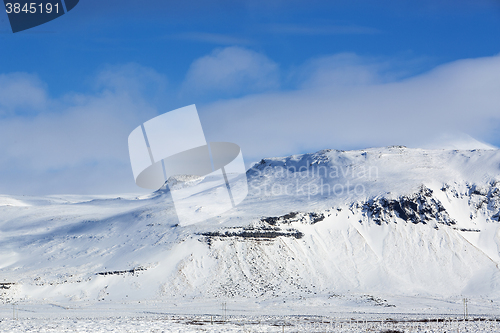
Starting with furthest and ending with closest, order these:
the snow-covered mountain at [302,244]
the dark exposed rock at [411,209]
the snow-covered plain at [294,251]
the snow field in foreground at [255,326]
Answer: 1. the dark exposed rock at [411,209]
2. the snow-covered mountain at [302,244]
3. the snow-covered plain at [294,251]
4. the snow field in foreground at [255,326]

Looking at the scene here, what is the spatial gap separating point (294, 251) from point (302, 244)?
2801mm

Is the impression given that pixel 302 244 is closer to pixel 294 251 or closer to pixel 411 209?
pixel 294 251

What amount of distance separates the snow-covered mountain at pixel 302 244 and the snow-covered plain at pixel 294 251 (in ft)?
0.81

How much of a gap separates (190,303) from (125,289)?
1155 cm

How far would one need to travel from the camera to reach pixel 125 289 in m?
70.8

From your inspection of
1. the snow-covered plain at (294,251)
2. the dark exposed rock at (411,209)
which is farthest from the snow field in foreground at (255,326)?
the dark exposed rock at (411,209)

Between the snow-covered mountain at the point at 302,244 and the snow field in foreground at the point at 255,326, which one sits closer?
the snow field in foreground at the point at 255,326

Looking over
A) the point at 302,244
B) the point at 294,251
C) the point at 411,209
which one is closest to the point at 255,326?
the point at 294,251

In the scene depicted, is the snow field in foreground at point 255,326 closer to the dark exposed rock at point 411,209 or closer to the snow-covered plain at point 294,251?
the snow-covered plain at point 294,251

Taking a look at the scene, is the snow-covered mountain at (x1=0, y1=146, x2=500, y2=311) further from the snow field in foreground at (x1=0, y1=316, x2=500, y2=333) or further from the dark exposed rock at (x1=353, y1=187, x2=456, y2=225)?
the snow field in foreground at (x1=0, y1=316, x2=500, y2=333)

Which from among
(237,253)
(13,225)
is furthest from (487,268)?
(13,225)

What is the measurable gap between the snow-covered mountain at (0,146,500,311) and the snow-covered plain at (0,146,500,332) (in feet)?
0.81

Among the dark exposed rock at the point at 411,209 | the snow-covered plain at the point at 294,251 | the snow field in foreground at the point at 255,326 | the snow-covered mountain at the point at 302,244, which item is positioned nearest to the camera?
the snow field in foreground at the point at 255,326

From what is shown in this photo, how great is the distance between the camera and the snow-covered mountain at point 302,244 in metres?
71.1
